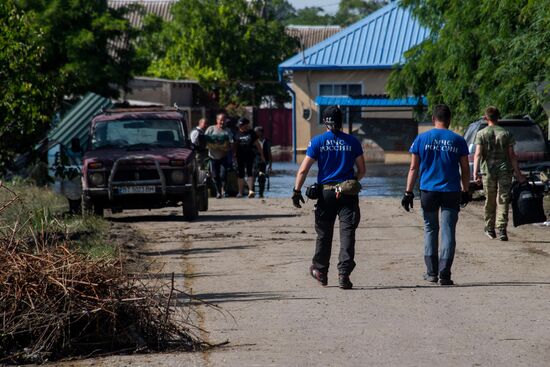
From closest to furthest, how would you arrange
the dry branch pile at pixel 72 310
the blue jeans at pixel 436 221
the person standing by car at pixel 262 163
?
the dry branch pile at pixel 72 310 → the blue jeans at pixel 436 221 → the person standing by car at pixel 262 163

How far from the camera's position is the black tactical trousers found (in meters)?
12.2

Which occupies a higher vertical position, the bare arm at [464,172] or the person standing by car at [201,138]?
the bare arm at [464,172]

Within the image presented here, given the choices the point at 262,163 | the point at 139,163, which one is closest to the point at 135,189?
the point at 139,163

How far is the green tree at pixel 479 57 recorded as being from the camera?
2070 cm

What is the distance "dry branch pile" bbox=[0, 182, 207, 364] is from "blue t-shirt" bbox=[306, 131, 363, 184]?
3477 mm

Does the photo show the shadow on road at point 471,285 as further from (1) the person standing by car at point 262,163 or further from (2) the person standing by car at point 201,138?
(1) the person standing by car at point 262,163

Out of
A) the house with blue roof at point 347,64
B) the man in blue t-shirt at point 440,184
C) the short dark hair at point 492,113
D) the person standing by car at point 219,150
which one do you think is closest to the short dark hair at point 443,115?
the man in blue t-shirt at point 440,184

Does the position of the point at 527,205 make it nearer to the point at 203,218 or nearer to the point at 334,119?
the point at 334,119

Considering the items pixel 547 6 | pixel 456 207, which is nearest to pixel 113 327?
pixel 456 207

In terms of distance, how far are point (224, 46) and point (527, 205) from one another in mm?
41042

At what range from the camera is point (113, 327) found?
8859 mm

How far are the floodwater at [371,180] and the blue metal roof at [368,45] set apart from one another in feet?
17.8

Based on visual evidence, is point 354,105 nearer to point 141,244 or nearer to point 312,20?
point 141,244

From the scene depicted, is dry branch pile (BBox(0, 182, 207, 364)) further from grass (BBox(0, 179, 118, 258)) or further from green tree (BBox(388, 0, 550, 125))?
green tree (BBox(388, 0, 550, 125))
